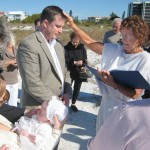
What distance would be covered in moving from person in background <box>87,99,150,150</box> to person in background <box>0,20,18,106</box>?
3108 mm

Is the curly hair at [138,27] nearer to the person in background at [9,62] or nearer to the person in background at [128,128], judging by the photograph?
the person in background at [128,128]

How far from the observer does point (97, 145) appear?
4.77 ft

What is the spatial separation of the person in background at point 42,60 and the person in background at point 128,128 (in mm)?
Result: 1317

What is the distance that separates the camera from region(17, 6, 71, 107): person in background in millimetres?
2621

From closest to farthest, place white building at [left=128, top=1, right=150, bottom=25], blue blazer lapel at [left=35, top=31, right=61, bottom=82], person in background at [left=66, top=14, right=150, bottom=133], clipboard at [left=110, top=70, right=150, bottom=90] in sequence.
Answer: clipboard at [left=110, top=70, right=150, bottom=90] → person in background at [left=66, top=14, right=150, bottom=133] → blue blazer lapel at [left=35, top=31, right=61, bottom=82] → white building at [left=128, top=1, right=150, bottom=25]

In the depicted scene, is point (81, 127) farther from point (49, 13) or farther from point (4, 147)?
point (4, 147)

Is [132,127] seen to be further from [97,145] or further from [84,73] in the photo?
[84,73]

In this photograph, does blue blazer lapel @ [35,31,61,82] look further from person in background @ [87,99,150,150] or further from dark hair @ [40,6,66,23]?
person in background @ [87,99,150,150]

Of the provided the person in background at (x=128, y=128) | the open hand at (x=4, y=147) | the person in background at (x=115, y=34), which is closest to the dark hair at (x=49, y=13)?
the open hand at (x=4, y=147)

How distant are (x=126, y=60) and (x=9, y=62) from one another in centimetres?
212

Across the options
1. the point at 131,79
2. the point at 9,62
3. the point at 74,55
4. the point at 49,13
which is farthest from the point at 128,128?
the point at 74,55

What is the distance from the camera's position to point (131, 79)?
7.78ft

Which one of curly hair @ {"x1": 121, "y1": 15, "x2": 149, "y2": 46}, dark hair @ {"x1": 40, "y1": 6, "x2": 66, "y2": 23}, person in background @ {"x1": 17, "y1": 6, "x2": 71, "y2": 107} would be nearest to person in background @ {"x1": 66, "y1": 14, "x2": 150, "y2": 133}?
curly hair @ {"x1": 121, "y1": 15, "x2": 149, "y2": 46}

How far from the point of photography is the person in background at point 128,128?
1277mm
